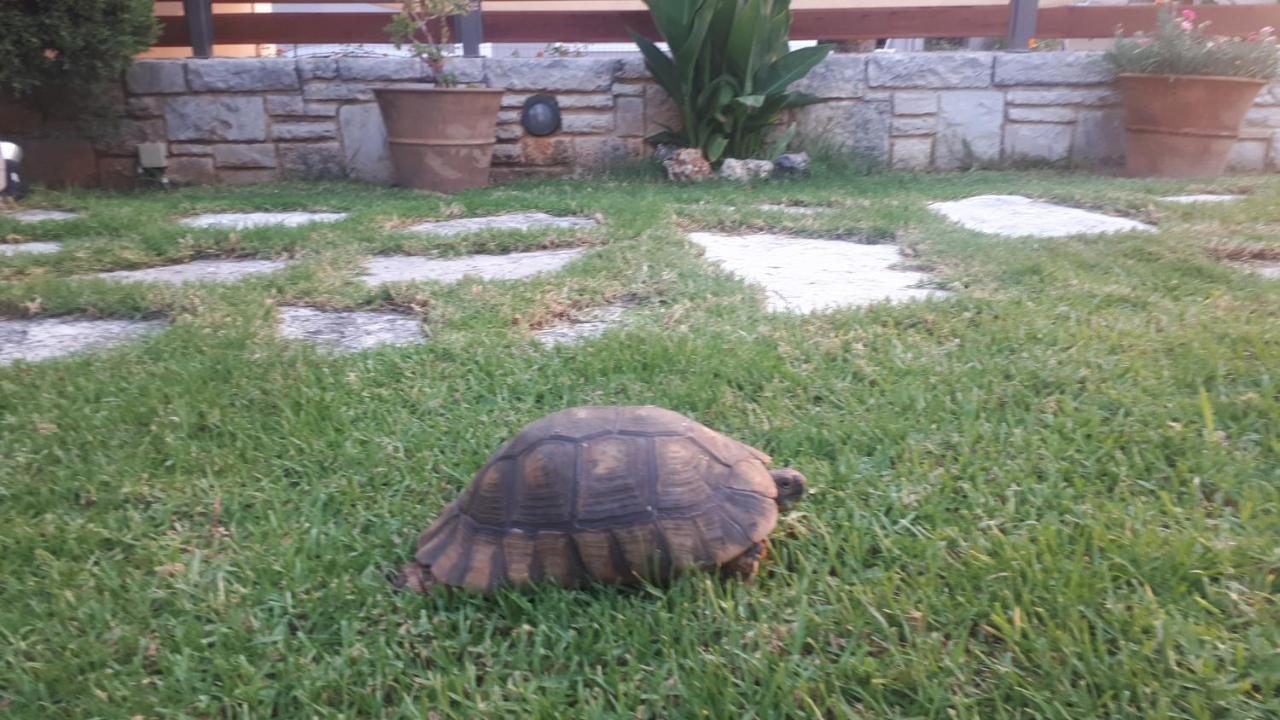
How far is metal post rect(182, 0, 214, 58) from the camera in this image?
7043mm

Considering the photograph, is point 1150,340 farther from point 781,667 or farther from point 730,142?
point 730,142

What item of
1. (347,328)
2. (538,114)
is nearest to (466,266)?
(347,328)

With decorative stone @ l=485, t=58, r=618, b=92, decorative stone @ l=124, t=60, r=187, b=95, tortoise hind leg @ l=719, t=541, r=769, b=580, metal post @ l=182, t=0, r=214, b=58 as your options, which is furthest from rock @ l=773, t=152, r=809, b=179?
tortoise hind leg @ l=719, t=541, r=769, b=580

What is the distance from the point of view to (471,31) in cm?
718

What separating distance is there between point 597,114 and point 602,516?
5.77m

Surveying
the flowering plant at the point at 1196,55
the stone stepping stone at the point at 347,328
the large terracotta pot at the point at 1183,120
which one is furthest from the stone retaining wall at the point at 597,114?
the stone stepping stone at the point at 347,328

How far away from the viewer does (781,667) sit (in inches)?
58.1

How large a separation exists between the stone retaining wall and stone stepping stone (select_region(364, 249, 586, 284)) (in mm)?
2954

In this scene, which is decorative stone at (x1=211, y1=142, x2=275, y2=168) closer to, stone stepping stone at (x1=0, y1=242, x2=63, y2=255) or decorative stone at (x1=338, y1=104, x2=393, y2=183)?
decorative stone at (x1=338, y1=104, x2=393, y2=183)

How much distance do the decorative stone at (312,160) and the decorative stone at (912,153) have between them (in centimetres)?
441

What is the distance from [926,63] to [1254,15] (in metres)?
3.24

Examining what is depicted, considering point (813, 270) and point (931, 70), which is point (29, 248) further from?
point (931, 70)

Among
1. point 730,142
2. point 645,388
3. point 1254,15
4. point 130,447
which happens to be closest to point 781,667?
point 645,388

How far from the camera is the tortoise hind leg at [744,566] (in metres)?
1.74
